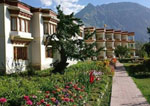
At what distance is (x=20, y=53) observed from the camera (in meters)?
20.3

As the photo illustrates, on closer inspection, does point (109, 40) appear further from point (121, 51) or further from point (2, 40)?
point (2, 40)

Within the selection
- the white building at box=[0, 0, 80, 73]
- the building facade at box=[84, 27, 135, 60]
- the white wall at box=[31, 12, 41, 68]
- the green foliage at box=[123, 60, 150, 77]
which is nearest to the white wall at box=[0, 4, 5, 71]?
the white building at box=[0, 0, 80, 73]

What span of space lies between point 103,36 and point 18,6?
33.6 metres

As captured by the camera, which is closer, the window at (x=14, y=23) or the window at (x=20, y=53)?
the window at (x=14, y=23)

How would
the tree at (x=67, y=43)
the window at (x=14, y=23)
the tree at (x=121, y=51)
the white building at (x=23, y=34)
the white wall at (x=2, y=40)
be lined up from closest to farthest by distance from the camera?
the tree at (x=67, y=43) < the white wall at (x=2, y=40) < the white building at (x=23, y=34) < the window at (x=14, y=23) < the tree at (x=121, y=51)

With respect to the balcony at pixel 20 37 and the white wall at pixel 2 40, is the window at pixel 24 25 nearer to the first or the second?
the balcony at pixel 20 37

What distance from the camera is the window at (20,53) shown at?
19291 millimetres

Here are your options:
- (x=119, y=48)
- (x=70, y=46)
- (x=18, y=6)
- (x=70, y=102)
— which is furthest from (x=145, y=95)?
(x=119, y=48)

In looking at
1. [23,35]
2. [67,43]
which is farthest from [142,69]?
[23,35]

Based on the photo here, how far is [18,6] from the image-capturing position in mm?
18578

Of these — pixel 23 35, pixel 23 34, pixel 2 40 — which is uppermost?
pixel 23 34

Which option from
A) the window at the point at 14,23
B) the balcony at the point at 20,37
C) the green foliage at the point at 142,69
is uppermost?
the window at the point at 14,23

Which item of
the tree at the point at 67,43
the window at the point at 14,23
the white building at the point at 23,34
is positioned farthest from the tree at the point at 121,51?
the window at the point at 14,23

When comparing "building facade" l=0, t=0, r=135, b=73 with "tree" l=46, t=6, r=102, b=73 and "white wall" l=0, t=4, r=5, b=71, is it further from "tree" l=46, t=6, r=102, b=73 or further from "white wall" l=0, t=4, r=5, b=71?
"tree" l=46, t=6, r=102, b=73
